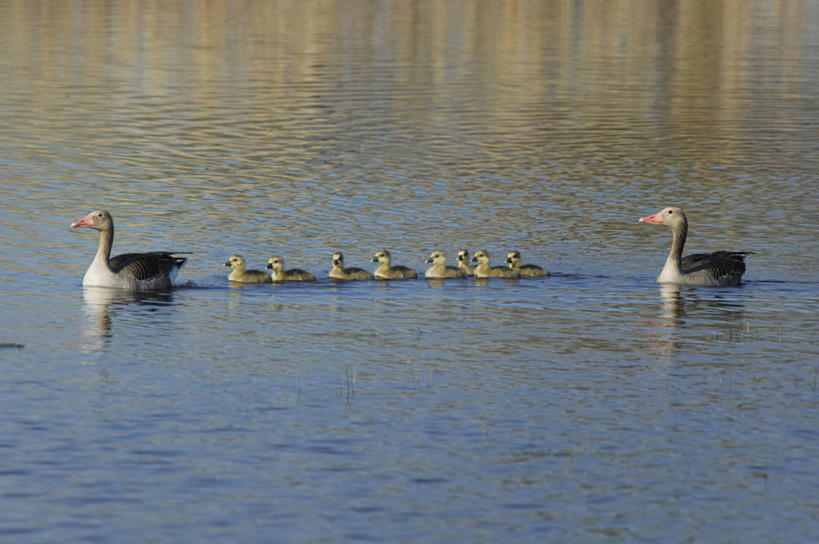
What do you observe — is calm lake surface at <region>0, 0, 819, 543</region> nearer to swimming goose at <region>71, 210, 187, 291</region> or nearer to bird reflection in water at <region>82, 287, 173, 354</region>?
bird reflection in water at <region>82, 287, 173, 354</region>

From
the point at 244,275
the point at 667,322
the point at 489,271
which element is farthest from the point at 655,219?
the point at 244,275

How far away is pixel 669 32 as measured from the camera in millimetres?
90188

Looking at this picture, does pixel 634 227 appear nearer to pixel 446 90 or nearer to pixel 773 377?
pixel 773 377

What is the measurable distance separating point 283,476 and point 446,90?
146 feet

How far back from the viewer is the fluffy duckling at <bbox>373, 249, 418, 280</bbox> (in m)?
24.5

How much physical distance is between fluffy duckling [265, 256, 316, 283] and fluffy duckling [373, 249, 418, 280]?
1.13 metres

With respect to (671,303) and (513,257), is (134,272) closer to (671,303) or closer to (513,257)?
(513,257)

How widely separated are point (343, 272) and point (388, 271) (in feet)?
2.51

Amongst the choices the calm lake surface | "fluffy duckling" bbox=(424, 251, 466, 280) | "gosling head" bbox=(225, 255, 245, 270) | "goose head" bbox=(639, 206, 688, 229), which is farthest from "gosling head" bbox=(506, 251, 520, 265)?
"gosling head" bbox=(225, 255, 245, 270)

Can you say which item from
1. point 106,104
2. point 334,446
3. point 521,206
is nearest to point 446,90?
point 106,104

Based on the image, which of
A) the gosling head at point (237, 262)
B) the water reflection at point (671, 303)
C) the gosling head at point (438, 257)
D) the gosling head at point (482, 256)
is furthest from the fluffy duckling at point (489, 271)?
the gosling head at point (237, 262)

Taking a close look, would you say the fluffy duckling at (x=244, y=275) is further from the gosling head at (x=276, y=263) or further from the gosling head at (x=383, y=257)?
the gosling head at (x=383, y=257)

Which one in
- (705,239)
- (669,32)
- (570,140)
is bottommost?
(705,239)

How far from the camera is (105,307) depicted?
73.6 ft
